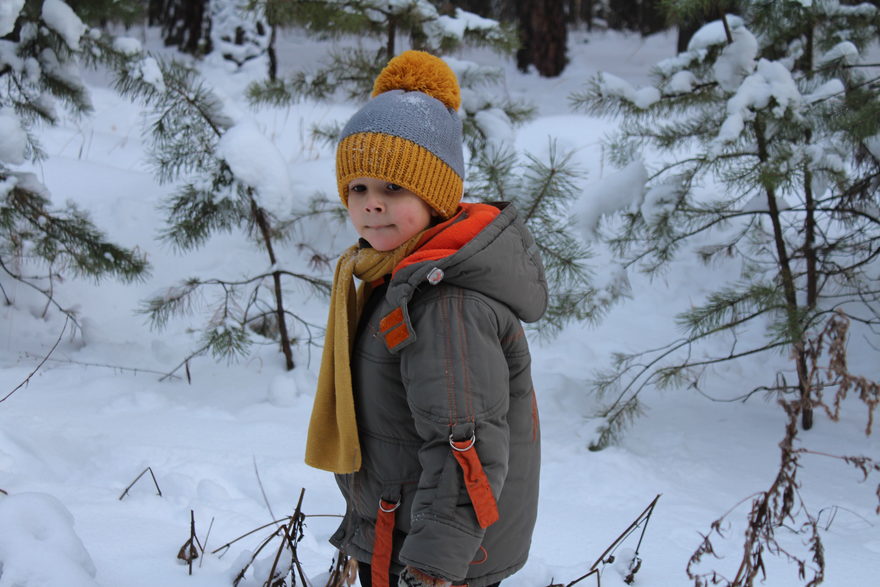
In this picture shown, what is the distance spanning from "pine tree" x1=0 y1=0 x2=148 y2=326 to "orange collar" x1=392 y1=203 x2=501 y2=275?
8.80 feet

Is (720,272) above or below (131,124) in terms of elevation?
below

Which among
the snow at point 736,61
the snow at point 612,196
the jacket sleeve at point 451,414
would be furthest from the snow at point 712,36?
the jacket sleeve at point 451,414

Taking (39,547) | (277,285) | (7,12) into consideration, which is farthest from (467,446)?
(7,12)

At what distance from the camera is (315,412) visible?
1588mm

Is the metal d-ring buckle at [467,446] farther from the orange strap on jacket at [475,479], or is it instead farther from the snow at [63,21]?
the snow at [63,21]

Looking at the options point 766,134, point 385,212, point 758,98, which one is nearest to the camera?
point 385,212

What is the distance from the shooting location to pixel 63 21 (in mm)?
3477

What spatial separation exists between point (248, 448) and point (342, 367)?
186 centimetres

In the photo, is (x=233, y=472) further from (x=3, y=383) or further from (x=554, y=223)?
(x=554, y=223)

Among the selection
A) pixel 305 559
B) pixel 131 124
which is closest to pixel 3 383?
pixel 305 559

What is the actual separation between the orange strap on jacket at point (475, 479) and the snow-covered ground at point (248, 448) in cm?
92

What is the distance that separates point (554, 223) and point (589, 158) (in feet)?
9.32

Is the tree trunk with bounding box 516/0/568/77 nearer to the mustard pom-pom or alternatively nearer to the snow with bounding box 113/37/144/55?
the snow with bounding box 113/37/144/55

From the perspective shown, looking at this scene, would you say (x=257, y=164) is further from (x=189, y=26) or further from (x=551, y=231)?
(x=189, y=26)
